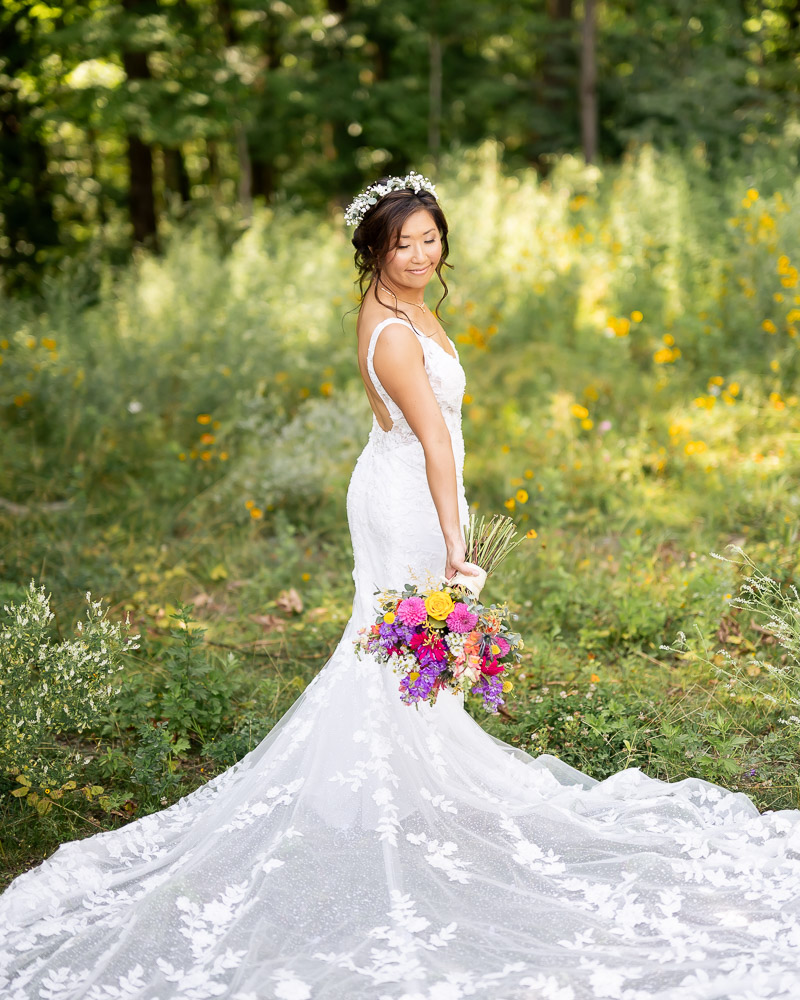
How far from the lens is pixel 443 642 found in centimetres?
262

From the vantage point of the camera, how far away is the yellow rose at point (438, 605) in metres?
2.59

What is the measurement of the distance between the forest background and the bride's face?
1.58 m

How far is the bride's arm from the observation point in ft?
9.49

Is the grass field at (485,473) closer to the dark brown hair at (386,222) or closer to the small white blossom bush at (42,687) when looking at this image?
the small white blossom bush at (42,687)

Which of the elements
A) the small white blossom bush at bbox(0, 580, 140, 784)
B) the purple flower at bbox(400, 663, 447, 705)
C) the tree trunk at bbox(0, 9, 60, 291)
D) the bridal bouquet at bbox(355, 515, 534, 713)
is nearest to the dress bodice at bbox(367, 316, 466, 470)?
the bridal bouquet at bbox(355, 515, 534, 713)

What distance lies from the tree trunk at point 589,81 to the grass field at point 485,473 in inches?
111

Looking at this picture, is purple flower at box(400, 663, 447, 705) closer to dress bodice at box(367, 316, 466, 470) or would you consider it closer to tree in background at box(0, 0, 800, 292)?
dress bodice at box(367, 316, 466, 470)

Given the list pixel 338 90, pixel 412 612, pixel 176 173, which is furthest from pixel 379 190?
pixel 176 173

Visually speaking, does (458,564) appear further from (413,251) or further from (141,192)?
(141,192)

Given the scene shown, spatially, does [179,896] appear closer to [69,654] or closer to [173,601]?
[69,654]

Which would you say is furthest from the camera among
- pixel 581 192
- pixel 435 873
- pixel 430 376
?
pixel 581 192

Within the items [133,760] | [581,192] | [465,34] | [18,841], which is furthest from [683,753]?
[465,34]

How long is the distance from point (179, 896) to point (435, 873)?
736 mm

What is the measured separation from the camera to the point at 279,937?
2568 millimetres
